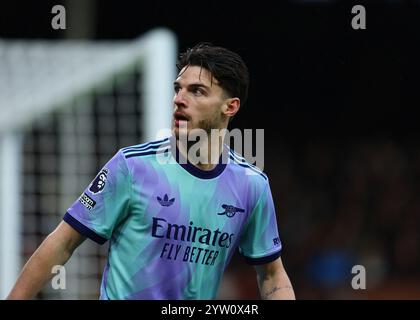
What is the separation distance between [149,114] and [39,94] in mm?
855

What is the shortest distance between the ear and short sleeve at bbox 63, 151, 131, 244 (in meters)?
0.53

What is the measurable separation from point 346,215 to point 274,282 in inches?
315

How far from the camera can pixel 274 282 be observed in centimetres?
477

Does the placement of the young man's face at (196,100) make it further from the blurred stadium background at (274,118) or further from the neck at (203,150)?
the blurred stadium background at (274,118)

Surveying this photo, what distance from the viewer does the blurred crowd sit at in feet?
39.9

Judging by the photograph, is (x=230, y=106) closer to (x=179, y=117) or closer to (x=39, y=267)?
(x=179, y=117)

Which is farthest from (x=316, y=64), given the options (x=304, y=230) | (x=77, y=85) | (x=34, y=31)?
(x=77, y=85)

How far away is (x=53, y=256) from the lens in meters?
4.29

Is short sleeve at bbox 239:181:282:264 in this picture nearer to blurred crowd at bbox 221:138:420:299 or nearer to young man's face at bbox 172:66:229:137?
young man's face at bbox 172:66:229:137

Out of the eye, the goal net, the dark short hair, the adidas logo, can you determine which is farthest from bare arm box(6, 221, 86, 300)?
the goal net

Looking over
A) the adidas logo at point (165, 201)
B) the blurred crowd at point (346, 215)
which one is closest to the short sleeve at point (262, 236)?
the adidas logo at point (165, 201)

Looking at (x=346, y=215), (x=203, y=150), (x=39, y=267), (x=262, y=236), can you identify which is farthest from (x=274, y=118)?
(x=39, y=267)

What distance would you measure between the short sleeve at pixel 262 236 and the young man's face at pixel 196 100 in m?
0.43
